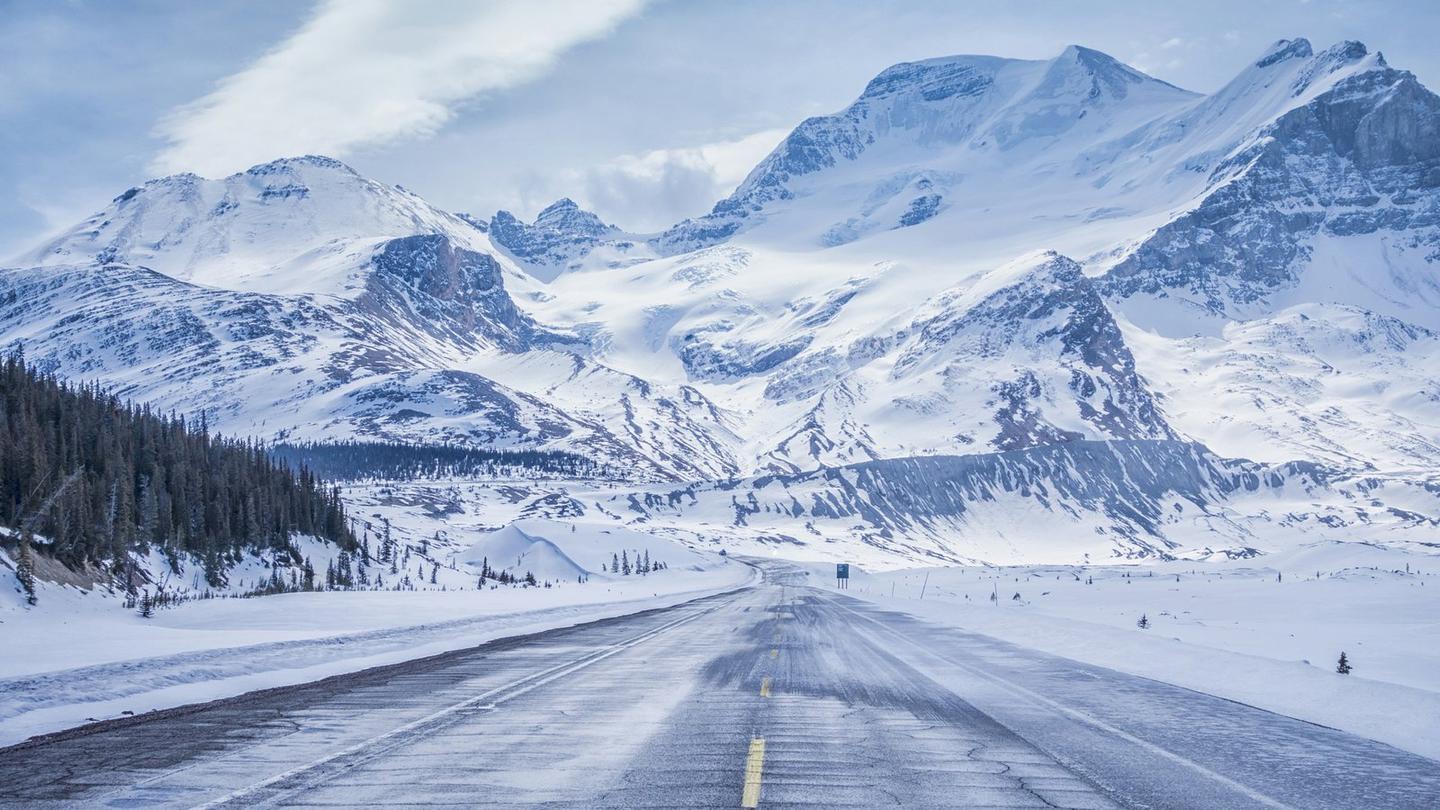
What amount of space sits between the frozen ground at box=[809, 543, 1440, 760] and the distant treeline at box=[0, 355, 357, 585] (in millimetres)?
33032

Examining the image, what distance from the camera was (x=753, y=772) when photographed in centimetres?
1048

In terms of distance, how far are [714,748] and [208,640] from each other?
14.7 m

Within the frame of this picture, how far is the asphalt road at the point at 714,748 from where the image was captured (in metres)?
9.66

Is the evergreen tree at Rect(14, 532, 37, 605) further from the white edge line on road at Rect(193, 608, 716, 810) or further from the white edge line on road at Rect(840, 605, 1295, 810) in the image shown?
the white edge line on road at Rect(840, 605, 1295, 810)

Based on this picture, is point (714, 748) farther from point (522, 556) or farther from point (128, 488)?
point (522, 556)

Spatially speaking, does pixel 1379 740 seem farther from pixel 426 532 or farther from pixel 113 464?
pixel 426 532

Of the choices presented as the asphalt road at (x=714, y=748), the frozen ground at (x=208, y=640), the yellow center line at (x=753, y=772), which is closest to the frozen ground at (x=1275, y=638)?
the asphalt road at (x=714, y=748)

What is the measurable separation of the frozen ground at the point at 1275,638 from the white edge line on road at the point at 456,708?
1112cm

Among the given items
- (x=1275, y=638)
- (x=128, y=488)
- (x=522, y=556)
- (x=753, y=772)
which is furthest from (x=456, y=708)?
(x=522, y=556)

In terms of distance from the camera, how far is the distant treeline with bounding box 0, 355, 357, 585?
136 ft

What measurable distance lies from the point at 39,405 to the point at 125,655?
4814 centimetres

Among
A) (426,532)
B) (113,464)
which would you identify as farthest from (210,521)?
(426,532)

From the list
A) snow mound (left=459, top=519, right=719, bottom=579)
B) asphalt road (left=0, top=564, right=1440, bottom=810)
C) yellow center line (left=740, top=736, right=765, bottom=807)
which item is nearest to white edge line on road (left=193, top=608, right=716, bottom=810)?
asphalt road (left=0, top=564, right=1440, bottom=810)

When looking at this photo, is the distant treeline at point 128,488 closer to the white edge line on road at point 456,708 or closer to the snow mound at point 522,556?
the white edge line on road at point 456,708
